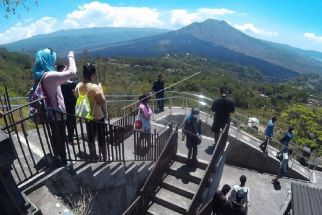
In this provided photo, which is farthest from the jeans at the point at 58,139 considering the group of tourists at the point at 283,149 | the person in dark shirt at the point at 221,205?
the group of tourists at the point at 283,149

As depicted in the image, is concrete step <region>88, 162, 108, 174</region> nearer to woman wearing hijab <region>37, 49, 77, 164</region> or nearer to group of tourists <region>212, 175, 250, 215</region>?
woman wearing hijab <region>37, 49, 77, 164</region>

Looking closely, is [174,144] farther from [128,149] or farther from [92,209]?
[92,209]

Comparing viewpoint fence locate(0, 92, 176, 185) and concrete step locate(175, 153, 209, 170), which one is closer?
viewpoint fence locate(0, 92, 176, 185)

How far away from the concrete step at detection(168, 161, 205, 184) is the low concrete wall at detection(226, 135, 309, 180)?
A: 4063 mm

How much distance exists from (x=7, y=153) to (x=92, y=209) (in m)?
3.32

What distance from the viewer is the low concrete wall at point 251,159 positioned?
11.6 meters

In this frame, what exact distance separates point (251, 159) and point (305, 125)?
2366cm

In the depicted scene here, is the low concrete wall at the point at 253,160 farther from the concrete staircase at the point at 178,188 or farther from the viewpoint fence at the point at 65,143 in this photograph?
the viewpoint fence at the point at 65,143

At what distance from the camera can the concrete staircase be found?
768cm

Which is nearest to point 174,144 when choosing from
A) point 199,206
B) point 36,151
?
point 199,206

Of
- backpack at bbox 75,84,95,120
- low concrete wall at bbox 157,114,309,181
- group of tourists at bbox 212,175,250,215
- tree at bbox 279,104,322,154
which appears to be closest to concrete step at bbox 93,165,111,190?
backpack at bbox 75,84,95,120

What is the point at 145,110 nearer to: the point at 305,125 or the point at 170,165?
the point at 170,165

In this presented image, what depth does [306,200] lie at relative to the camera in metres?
7.39

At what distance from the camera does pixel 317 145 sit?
2844 centimetres
